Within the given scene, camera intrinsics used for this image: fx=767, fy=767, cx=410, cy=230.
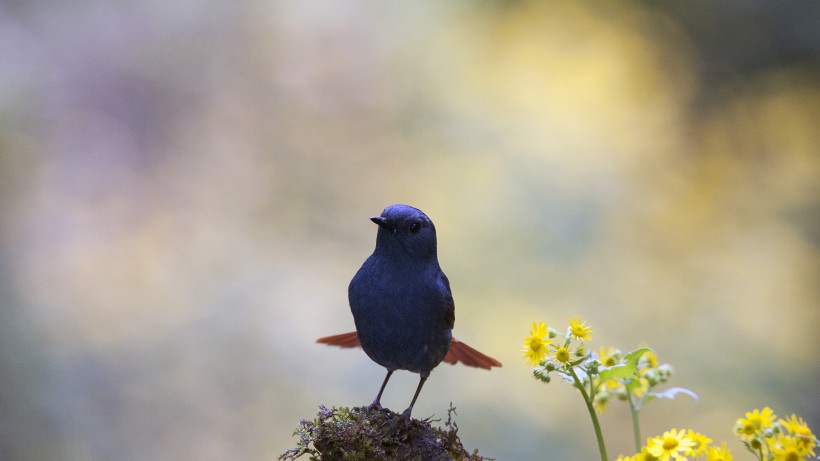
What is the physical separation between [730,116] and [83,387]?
3.63 meters

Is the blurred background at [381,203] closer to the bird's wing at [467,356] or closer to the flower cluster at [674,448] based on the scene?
the bird's wing at [467,356]

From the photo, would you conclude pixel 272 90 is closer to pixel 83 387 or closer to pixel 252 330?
pixel 252 330

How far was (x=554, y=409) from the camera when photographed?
3777 millimetres

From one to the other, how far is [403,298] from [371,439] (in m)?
0.35

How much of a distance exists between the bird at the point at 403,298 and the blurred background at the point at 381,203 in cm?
175

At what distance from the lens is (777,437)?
1.56 metres

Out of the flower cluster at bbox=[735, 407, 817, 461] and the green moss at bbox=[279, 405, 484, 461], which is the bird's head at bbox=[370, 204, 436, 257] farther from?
the flower cluster at bbox=[735, 407, 817, 461]

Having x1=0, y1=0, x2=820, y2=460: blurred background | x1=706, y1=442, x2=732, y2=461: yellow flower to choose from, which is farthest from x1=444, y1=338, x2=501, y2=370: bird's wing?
x1=0, y1=0, x2=820, y2=460: blurred background

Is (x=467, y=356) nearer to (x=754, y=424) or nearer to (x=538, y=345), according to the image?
(x=538, y=345)

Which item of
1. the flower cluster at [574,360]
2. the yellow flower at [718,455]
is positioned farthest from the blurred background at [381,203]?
the yellow flower at [718,455]

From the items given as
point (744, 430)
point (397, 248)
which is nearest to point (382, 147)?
point (397, 248)

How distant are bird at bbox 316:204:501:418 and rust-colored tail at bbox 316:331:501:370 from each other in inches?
8.0

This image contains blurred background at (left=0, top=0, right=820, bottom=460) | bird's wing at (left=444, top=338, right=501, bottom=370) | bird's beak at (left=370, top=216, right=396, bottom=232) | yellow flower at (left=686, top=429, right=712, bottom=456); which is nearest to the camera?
yellow flower at (left=686, top=429, right=712, bottom=456)

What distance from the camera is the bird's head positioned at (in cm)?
195
